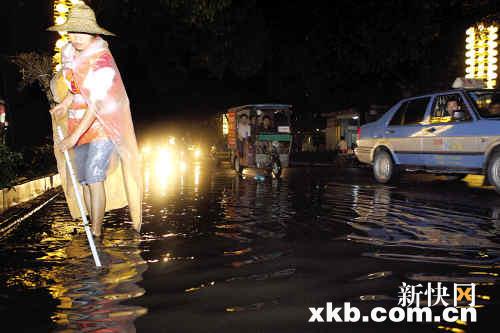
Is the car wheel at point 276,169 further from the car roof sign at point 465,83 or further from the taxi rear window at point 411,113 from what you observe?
the car roof sign at point 465,83

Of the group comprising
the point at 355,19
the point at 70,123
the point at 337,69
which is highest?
the point at 355,19

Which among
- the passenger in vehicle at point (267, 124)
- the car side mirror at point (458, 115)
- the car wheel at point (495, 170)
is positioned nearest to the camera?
the car wheel at point (495, 170)

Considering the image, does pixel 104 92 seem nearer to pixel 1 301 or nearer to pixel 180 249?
pixel 180 249

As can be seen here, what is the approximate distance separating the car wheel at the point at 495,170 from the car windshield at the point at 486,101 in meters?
0.92

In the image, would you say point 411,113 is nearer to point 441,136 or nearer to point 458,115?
point 441,136

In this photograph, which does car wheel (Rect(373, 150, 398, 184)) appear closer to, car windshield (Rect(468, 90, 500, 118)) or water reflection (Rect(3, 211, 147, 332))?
car windshield (Rect(468, 90, 500, 118))

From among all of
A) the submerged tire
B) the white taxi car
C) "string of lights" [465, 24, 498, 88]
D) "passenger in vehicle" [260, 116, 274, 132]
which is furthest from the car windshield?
the submerged tire

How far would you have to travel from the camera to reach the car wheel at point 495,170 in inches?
429

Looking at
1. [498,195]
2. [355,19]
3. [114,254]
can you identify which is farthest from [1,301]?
[355,19]

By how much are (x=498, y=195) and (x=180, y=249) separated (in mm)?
7364

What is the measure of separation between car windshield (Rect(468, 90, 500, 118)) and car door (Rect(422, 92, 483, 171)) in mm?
216

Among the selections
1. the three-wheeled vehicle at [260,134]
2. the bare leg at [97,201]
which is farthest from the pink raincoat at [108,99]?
the three-wheeled vehicle at [260,134]

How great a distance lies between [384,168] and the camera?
14.4 meters

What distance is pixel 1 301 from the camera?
4246 mm
